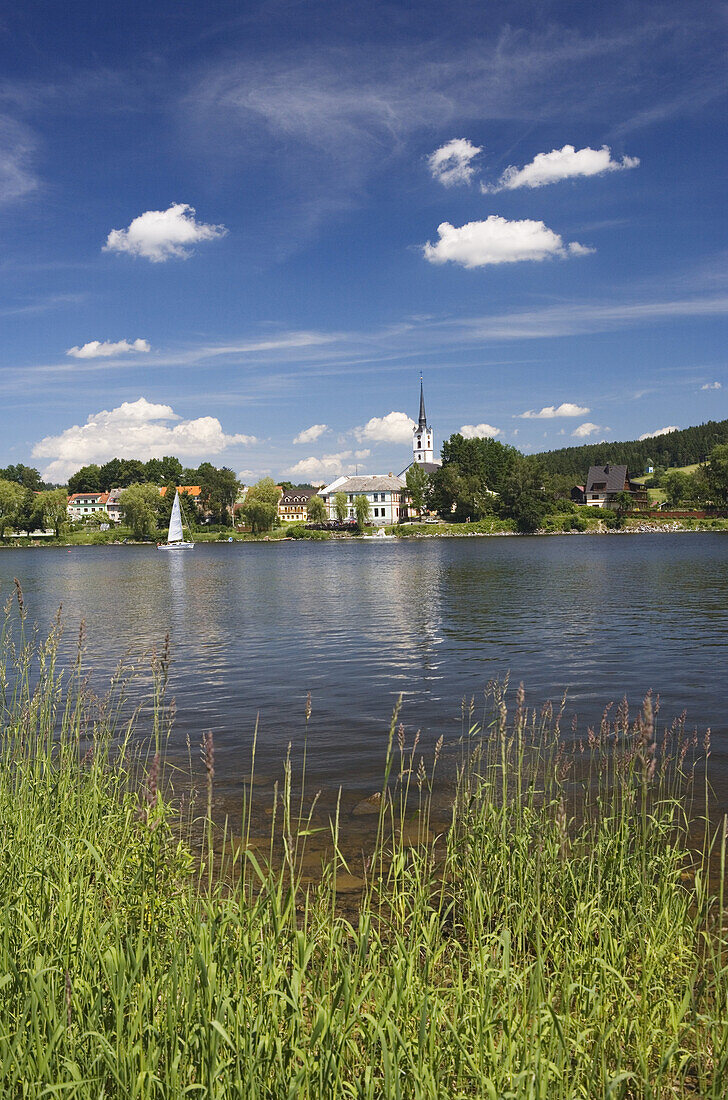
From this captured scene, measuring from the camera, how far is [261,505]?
166500 mm

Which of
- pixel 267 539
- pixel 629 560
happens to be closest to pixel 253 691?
pixel 629 560

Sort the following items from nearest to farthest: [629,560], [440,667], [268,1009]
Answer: [268,1009] → [440,667] → [629,560]

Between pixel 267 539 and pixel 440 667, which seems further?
pixel 267 539

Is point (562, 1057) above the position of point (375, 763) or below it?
above

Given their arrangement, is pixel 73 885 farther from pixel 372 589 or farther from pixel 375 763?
pixel 372 589

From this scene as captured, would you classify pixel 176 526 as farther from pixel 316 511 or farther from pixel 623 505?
pixel 623 505

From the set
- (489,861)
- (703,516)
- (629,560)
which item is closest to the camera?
(489,861)

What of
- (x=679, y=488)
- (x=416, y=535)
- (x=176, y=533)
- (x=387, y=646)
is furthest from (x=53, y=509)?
(x=387, y=646)

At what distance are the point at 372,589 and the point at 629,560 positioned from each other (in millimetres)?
30086

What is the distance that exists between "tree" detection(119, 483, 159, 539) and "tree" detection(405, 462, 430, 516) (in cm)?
5602

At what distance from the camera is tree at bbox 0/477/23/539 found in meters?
164

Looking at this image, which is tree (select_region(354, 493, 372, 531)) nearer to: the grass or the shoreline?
the shoreline

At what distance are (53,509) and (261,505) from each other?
→ 147ft

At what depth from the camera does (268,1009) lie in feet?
13.5
